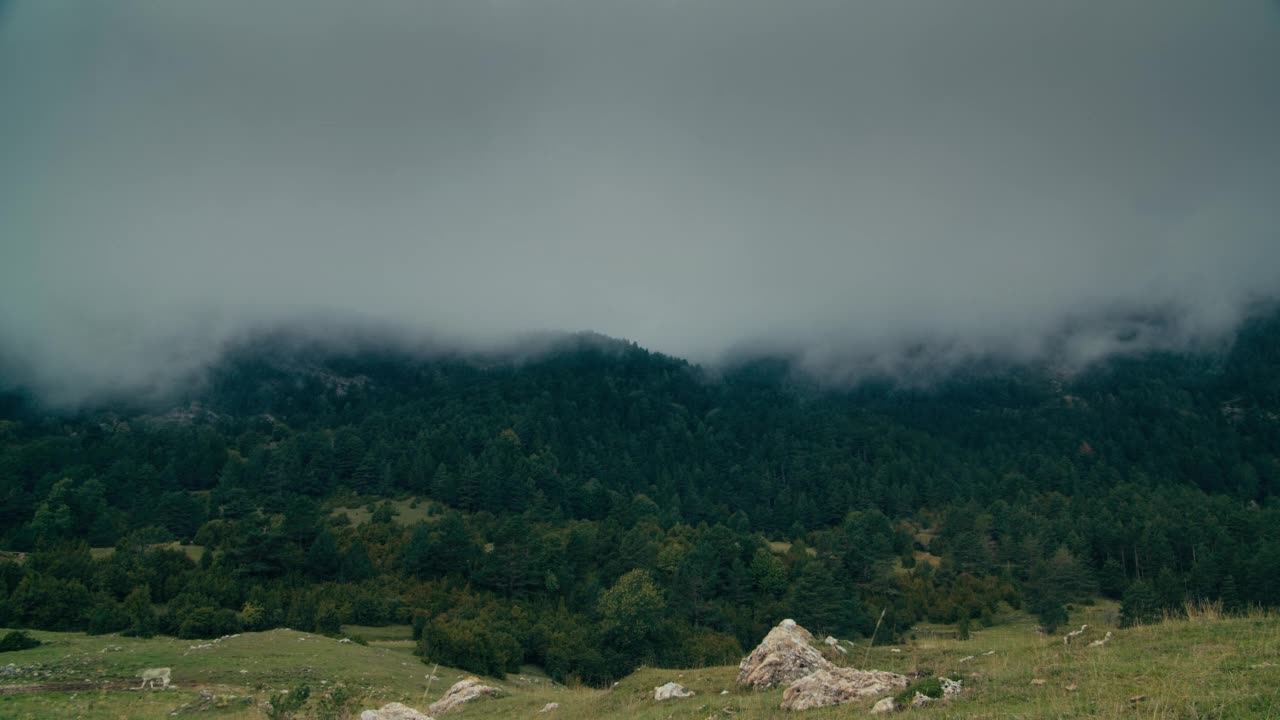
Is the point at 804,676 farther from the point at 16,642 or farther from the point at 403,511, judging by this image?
the point at 403,511

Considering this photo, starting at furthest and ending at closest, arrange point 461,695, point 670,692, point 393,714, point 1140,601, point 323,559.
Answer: point 323,559 → point 1140,601 → point 461,695 → point 670,692 → point 393,714

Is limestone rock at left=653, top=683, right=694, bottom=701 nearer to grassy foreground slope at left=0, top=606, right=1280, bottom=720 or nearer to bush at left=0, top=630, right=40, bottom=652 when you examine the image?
grassy foreground slope at left=0, top=606, right=1280, bottom=720

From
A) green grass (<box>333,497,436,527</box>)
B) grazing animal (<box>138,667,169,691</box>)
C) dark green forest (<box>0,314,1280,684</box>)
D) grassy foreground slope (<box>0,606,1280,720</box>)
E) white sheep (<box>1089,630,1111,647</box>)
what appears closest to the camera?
grassy foreground slope (<box>0,606,1280,720</box>)

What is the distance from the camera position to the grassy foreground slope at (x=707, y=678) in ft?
40.8

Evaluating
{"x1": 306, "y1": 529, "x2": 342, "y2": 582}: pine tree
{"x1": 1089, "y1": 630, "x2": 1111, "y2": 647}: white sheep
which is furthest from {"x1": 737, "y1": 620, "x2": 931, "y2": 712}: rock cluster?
{"x1": 306, "y1": 529, "x2": 342, "y2": 582}: pine tree

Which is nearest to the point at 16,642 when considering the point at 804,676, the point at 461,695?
the point at 461,695

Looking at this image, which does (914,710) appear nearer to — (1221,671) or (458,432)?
(1221,671)

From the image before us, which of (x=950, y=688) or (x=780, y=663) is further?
(x=780, y=663)

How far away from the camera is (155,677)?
30.0 metres

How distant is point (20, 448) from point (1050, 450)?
26693cm

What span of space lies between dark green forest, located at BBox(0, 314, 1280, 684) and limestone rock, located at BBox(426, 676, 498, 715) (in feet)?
54.6

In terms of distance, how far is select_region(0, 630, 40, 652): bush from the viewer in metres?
34.6

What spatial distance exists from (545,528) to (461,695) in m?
83.4

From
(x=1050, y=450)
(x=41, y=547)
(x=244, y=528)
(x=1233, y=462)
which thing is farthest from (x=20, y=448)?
(x=1233, y=462)
